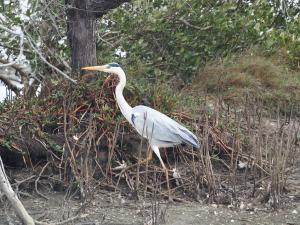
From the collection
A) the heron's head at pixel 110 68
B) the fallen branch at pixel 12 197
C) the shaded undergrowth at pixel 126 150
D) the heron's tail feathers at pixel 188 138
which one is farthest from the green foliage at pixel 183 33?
the fallen branch at pixel 12 197

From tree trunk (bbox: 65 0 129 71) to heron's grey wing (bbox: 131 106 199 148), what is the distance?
1.13 metres

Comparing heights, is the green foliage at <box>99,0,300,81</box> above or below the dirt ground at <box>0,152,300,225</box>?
above

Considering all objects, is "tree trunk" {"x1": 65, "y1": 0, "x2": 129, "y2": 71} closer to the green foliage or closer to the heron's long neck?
the heron's long neck

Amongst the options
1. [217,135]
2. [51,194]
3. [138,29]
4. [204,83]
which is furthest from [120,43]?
[51,194]

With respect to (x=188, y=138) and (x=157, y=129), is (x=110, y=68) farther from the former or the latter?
(x=188, y=138)

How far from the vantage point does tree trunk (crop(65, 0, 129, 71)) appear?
6.74 metres

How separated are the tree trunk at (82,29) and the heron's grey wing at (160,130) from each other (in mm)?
1128

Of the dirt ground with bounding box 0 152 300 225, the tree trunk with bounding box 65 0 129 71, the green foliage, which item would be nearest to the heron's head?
the tree trunk with bounding box 65 0 129 71

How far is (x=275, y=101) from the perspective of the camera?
337 inches

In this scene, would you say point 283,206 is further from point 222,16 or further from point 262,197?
point 222,16

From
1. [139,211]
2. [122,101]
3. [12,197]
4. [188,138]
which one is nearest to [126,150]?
[122,101]

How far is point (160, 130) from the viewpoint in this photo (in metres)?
5.90

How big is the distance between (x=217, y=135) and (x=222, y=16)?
259 cm

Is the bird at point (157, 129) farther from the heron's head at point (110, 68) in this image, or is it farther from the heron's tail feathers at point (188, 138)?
the heron's head at point (110, 68)
